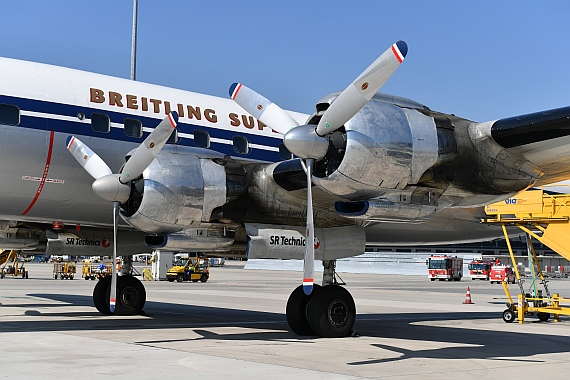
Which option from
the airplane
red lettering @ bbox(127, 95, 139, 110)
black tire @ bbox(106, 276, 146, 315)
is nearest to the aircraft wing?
the airplane

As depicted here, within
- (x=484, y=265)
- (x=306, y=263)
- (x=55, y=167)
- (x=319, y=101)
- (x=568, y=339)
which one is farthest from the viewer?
(x=484, y=265)

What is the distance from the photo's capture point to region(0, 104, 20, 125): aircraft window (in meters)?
12.7

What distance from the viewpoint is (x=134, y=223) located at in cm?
1230

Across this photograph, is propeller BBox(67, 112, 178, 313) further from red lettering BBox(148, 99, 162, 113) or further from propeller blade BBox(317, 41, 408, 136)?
propeller blade BBox(317, 41, 408, 136)

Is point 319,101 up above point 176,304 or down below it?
above

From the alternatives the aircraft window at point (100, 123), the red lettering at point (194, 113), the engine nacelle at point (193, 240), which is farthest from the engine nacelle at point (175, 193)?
the red lettering at point (194, 113)

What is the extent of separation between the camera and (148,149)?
38.9ft

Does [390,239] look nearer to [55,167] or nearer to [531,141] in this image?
[531,141]

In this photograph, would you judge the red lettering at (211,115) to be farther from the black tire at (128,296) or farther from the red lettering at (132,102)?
the black tire at (128,296)

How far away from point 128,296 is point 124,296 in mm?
122

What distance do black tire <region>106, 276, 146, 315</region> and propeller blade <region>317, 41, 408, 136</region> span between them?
857 centimetres

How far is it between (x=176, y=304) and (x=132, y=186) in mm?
11769

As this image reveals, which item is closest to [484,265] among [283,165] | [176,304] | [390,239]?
[176,304]

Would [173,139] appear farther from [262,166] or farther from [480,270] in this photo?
[480,270]
